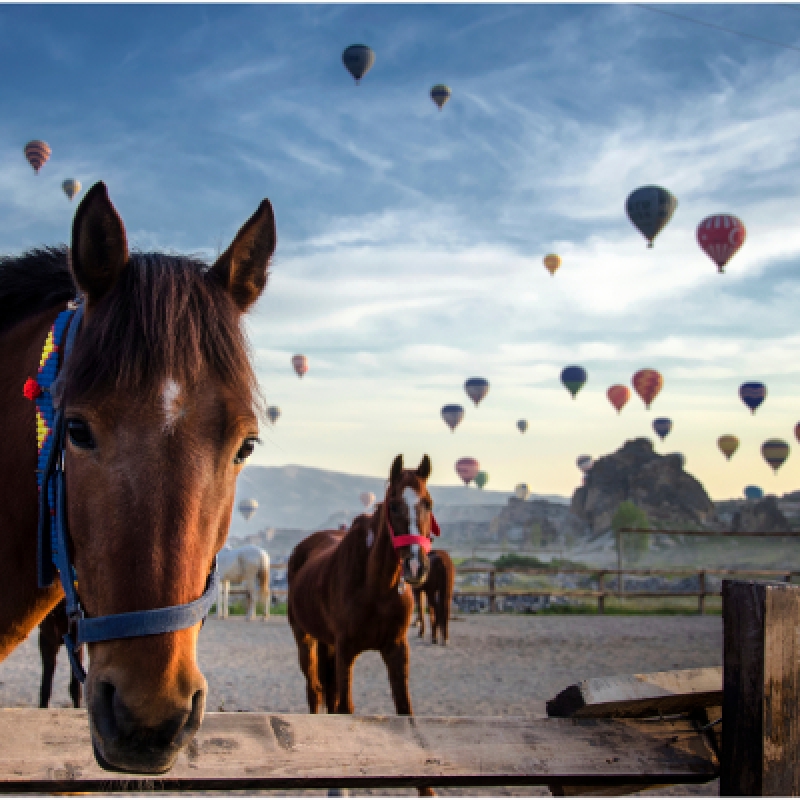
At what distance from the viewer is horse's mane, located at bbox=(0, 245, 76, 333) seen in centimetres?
194

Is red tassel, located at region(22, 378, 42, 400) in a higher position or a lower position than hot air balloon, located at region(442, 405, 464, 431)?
lower

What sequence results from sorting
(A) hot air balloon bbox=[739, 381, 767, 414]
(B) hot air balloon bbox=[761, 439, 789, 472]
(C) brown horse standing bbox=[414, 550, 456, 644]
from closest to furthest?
(C) brown horse standing bbox=[414, 550, 456, 644] → (A) hot air balloon bbox=[739, 381, 767, 414] → (B) hot air balloon bbox=[761, 439, 789, 472]

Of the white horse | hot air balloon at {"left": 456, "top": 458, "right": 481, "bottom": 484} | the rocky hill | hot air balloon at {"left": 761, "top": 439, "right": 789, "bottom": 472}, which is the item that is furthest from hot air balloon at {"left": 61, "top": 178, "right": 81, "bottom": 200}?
the rocky hill

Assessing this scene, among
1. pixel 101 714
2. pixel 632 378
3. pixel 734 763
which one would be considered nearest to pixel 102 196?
pixel 101 714

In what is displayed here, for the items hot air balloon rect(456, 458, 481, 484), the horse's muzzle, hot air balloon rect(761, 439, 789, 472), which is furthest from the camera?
hot air balloon rect(456, 458, 481, 484)

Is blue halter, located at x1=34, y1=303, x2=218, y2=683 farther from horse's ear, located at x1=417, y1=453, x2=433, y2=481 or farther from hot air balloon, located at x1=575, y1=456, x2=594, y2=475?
hot air balloon, located at x1=575, y1=456, x2=594, y2=475

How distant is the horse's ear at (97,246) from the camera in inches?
60.7

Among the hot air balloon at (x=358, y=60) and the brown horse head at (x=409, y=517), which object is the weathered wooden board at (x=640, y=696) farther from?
the hot air balloon at (x=358, y=60)

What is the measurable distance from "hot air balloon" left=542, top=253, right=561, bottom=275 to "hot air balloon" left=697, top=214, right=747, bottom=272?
1770 cm

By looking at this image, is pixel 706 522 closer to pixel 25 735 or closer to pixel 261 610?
pixel 261 610

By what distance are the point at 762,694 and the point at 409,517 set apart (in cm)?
425

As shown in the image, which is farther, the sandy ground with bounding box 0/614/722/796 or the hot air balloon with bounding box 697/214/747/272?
the hot air balloon with bounding box 697/214/747/272

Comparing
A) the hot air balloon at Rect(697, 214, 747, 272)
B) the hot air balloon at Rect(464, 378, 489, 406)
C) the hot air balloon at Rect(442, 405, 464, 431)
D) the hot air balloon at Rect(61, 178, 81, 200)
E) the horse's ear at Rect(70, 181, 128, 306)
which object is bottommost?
the horse's ear at Rect(70, 181, 128, 306)

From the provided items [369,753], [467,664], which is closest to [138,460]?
[369,753]
